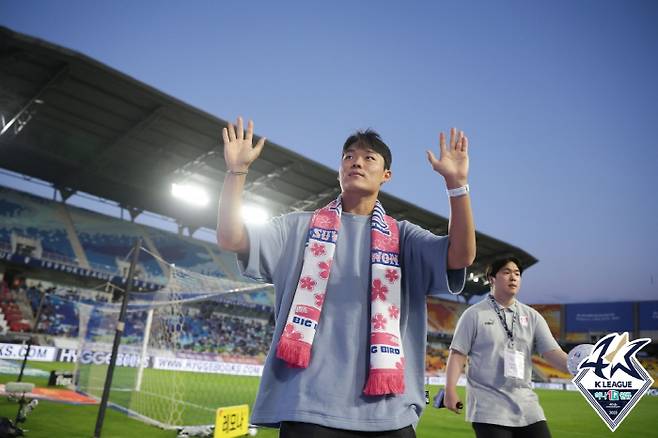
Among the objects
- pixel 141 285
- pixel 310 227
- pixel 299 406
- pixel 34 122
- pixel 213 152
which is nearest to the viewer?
pixel 299 406

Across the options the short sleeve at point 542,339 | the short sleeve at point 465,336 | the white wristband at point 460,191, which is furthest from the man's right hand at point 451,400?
the white wristband at point 460,191

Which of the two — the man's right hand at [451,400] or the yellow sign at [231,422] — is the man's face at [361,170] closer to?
the man's right hand at [451,400]

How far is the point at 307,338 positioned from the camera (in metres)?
1.81

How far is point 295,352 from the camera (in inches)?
70.1

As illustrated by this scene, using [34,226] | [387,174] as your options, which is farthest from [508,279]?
[34,226]

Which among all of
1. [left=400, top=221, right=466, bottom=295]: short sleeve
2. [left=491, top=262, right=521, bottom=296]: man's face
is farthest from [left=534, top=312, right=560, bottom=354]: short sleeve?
[left=400, top=221, right=466, bottom=295]: short sleeve

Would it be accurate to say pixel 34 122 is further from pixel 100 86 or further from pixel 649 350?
pixel 649 350

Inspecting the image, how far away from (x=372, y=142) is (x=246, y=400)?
12976 millimetres

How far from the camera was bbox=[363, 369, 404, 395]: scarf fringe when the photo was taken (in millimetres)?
1737

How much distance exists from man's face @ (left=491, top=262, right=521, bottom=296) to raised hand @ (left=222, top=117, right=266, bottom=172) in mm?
2700

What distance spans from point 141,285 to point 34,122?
10759 millimetres

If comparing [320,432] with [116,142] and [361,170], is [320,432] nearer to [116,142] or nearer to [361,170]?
[361,170]

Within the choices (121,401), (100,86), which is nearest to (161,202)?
(100,86)

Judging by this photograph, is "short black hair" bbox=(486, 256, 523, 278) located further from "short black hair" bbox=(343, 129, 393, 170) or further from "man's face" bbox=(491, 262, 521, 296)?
"short black hair" bbox=(343, 129, 393, 170)
